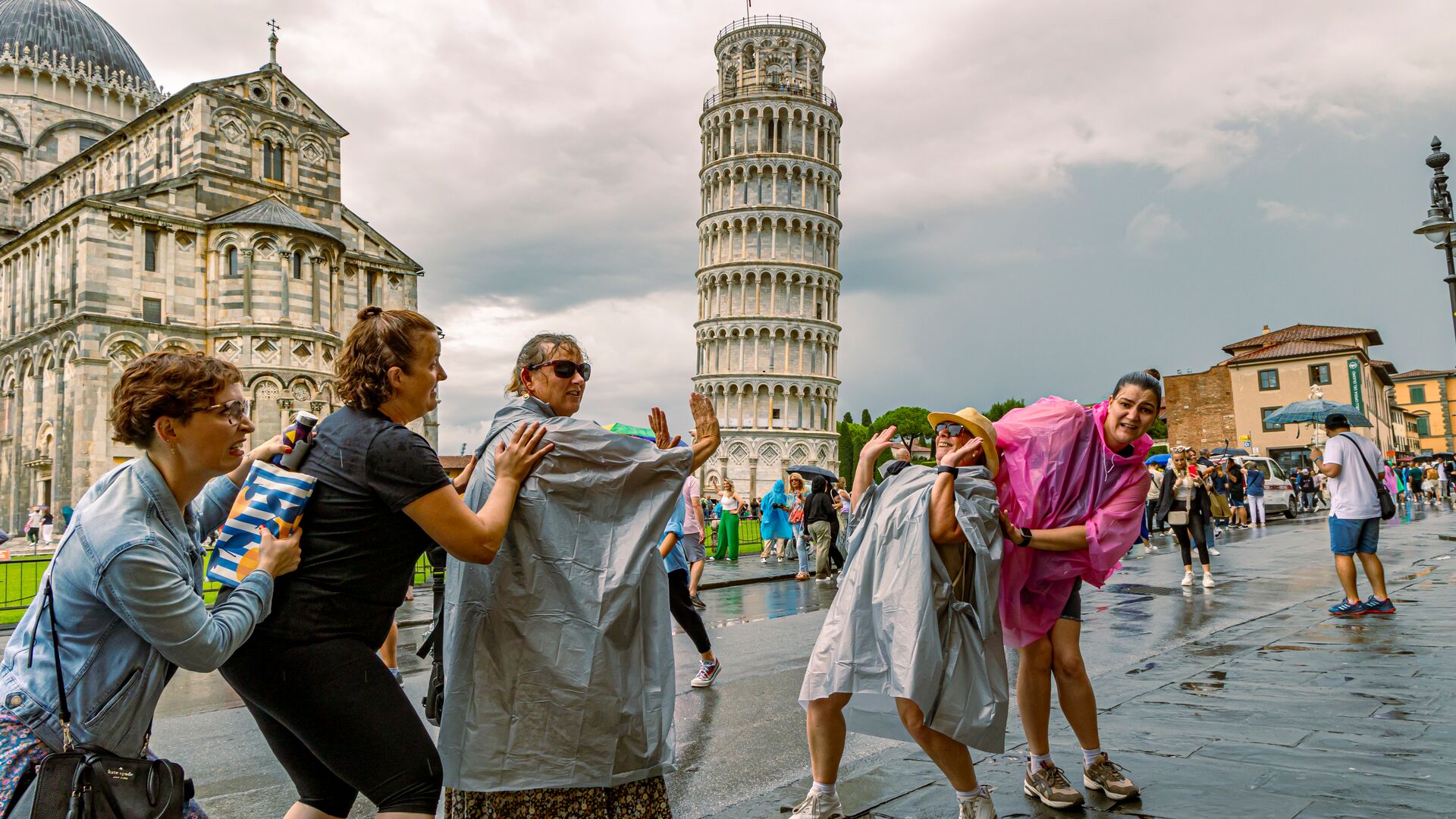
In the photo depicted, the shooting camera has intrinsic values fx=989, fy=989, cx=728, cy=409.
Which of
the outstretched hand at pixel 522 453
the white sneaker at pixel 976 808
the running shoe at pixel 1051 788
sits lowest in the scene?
the running shoe at pixel 1051 788

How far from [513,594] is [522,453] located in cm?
41

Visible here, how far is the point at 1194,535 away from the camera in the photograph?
12.7m

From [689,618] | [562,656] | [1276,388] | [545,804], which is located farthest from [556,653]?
[1276,388]

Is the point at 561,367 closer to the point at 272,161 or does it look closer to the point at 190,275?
the point at 190,275

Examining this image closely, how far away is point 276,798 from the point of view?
4555 millimetres

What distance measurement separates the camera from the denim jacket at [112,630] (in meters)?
2.18

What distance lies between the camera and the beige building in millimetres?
59375

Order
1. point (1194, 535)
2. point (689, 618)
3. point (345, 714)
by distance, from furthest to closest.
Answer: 1. point (1194, 535)
2. point (689, 618)
3. point (345, 714)

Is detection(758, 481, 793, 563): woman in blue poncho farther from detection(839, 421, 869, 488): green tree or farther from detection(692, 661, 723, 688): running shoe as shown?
detection(839, 421, 869, 488): green tree

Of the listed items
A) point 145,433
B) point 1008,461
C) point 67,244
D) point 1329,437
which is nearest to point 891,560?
point 1008,461

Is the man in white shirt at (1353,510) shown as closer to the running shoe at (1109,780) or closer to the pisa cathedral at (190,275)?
the running shoe at (1109,780)

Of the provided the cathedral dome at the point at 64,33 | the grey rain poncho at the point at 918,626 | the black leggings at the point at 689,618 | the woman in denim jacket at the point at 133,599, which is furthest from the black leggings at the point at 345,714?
the cathedral dome at the point at 64,33

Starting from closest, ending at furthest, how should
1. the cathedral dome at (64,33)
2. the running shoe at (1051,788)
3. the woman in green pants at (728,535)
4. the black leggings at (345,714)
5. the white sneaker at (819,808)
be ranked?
the black leggings at (345,714) < the white sneaker at (819,808) < the running shoe at (1051,788) < the woman in green pants at (728,535) < the cathedral dome at (64,33)

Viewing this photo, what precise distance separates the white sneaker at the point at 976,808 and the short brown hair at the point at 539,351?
2125 mm
